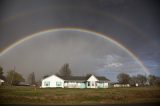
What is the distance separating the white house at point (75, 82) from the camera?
1409cm

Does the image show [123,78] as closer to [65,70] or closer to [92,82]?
[92,82]

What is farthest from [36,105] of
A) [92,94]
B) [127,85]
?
[127,85]

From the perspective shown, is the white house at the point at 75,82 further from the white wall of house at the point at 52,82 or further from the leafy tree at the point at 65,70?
the leafy tree at the point at 65,70

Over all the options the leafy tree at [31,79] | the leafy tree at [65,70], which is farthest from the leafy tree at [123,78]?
the leafy tree at [31,79]

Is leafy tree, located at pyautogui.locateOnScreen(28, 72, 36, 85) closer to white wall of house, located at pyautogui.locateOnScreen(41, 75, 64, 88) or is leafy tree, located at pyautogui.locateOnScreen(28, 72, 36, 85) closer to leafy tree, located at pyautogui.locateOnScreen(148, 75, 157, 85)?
white wall of house, located at pyautogui.locateOnScreen(41, 75, 64, 88)

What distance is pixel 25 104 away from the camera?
10500mm

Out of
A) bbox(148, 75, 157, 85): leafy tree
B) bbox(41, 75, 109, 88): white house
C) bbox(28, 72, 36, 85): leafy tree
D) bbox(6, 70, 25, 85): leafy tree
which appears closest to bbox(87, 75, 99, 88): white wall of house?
bbox(41, 75, 109, 88): white house

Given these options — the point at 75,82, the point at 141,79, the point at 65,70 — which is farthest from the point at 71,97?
the point at 141,79

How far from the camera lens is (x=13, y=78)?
45.8 feet

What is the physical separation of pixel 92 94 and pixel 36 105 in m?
3.16

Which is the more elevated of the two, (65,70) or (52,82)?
(65,70)

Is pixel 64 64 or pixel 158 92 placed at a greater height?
pixel 64 64

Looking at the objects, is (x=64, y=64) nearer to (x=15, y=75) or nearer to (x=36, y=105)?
(x=15, y=75)

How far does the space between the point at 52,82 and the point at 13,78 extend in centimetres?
247
